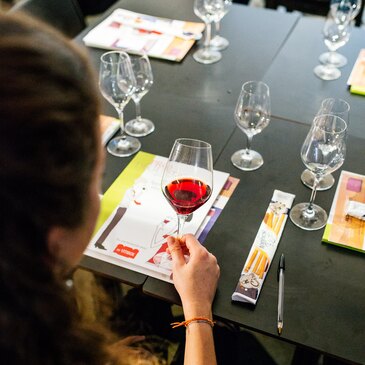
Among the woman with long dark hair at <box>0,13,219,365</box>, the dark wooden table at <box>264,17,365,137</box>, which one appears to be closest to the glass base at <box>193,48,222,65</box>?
the dark wooden table at <box>264,17,365,137</box>

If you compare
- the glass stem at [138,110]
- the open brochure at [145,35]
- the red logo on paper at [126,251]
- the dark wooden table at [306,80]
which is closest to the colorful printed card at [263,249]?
the red logo on paper at [126,251]

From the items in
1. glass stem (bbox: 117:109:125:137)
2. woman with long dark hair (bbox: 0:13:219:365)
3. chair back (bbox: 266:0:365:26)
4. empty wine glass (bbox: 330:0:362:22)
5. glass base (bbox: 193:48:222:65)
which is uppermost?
woman with long dark hair (bbox: 0:13:219:365)

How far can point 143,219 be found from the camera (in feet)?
3.70

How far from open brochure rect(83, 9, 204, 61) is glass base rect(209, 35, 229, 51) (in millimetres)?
53

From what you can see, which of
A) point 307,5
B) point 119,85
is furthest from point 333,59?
point 307,5

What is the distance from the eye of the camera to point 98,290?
167cm

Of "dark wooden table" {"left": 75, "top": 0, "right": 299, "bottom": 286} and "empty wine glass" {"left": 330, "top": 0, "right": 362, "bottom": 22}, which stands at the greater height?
"empty wine glass" {"left": 330, "top": 0, "right": 362, "bottom": 22}

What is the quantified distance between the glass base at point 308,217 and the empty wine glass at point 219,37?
757 mm

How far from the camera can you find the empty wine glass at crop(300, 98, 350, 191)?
47.6 inches

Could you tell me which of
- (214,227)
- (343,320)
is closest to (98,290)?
(214,227)

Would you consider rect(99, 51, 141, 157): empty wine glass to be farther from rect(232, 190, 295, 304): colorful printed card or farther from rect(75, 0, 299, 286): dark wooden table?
rect(232, 190, 295, 304): colorful printed card

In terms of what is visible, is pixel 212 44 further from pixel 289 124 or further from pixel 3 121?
pixel 3 121

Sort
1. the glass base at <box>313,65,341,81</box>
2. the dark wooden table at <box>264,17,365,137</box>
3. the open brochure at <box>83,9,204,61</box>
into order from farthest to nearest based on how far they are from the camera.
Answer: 1. the open brochure at <box>83,9,204,61</box>
2. the glass base at <box>313,65,341,81</box>
3. the dark wooden table at <box>264,17,365,137</box>

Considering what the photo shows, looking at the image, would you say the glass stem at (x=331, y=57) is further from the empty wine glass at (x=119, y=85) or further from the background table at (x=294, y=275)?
the empty wine glass at (x=119, y=85)
